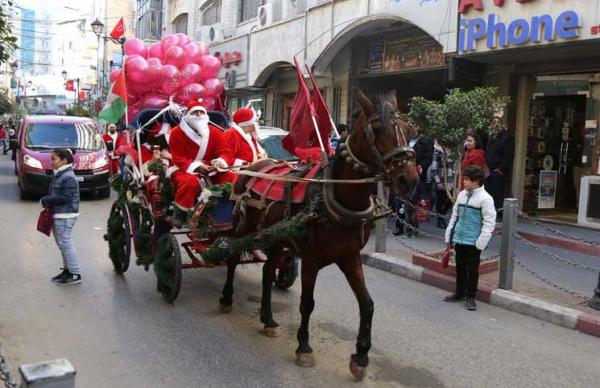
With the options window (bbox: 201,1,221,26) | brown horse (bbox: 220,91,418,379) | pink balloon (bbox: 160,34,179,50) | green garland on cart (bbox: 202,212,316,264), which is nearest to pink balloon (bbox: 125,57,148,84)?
pink balloon (bbox: 160,34,179,50)

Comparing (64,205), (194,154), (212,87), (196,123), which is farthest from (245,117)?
(212,87)

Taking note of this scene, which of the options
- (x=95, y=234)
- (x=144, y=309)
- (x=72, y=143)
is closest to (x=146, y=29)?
(x=72, y=143)

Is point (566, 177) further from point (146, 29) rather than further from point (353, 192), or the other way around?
point (146, 29)

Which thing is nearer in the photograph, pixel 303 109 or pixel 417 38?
pixel 303 109

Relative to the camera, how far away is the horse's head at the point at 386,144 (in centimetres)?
389

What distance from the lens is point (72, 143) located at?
51.0ft

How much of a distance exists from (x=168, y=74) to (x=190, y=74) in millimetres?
735

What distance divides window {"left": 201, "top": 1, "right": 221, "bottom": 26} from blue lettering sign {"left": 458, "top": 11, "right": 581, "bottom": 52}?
16.5 m

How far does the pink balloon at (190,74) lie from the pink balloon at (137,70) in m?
0.76

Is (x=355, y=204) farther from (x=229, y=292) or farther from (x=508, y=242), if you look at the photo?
(x=508, y=242)

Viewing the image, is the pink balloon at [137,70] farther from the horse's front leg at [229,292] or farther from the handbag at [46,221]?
the horse's front leg at [229,292]

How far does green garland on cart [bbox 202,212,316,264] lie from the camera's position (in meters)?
4.54

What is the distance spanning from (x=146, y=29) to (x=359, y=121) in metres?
35.6

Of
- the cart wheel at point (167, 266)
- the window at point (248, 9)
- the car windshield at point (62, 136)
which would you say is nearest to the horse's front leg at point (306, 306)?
the cart wheel at point (167, 266)
